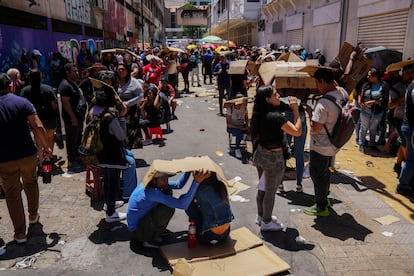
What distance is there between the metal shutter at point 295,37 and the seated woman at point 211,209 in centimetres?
2284

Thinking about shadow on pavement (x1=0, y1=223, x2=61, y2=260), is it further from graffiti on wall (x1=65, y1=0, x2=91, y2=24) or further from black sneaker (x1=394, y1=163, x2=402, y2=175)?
graffiti on wall (x1=65, y1=0, x2=91, y2=24)

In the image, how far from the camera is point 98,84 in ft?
15.8

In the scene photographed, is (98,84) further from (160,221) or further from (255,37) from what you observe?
(255,37)

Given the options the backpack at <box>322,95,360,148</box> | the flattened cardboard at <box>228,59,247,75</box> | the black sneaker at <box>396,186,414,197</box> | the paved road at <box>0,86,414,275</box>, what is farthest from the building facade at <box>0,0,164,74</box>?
the black sneaker at <box>396,186,414,197</box>

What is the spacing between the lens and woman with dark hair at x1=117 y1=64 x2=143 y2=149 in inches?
270

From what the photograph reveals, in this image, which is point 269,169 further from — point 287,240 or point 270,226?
point 287,240

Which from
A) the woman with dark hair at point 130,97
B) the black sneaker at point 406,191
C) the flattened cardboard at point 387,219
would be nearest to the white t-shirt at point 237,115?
the woman with dark hair at point 130,97

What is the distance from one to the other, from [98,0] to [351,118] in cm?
2047

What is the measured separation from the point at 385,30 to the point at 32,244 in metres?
13.9

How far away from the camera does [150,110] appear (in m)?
8.66

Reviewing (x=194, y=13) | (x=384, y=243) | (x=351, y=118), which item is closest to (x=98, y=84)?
(x=351, y=118)

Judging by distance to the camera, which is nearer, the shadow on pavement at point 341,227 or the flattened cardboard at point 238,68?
the shadow on pavement at point 341,227

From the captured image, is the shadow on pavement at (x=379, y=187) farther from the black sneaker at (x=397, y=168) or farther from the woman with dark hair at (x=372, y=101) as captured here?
the woman with dark hair at (x=372, y=101)

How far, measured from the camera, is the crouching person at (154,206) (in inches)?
154
